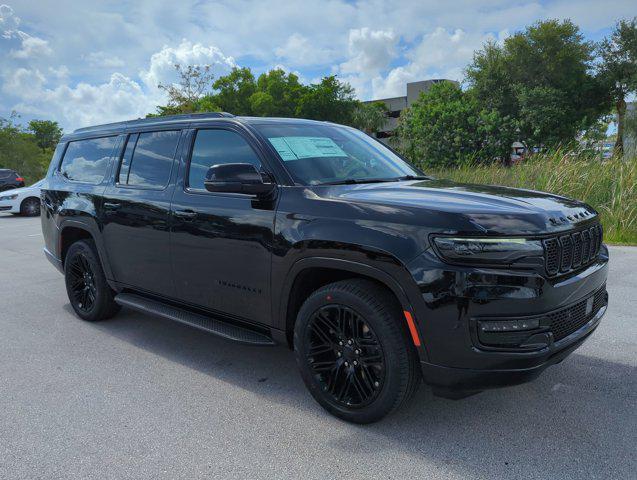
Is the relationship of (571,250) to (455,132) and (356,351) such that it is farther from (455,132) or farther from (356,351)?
(455,132)

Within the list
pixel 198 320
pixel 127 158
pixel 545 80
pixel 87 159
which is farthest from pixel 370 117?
A: pixel 198 320

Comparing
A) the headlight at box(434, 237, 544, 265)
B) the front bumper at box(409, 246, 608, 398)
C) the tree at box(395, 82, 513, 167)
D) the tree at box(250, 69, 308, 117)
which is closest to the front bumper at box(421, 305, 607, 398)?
the front bumper at box(409, 246, 608, 398)

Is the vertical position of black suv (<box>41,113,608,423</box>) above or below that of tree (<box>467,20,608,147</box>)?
below

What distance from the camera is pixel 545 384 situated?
11.8ft

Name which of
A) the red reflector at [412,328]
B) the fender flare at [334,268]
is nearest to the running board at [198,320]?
the fender flare at [334,268]

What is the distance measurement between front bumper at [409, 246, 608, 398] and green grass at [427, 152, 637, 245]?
7.15 meters

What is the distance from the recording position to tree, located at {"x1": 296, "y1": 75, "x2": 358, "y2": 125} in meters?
57.4

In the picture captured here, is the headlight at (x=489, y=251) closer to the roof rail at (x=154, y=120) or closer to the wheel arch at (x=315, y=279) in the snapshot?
the wheel arch at (x=315, y=279)

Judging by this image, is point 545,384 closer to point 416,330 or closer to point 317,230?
point 416,330

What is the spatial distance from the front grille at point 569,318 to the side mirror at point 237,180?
5.80 ft

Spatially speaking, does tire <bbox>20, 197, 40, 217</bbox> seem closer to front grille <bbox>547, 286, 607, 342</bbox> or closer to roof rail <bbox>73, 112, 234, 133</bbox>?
roof rail <bbox>73, 112, 234, 133</bbox>

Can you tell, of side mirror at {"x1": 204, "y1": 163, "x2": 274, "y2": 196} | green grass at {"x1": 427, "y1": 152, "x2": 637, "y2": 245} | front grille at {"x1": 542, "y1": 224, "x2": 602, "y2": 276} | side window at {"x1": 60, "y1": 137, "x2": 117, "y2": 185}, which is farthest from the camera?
green grass at {"x1": 427, "y1": 152, "x2": 637, "y2": 245}

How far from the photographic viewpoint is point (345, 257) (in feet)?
9.73

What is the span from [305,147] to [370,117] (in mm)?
74566
